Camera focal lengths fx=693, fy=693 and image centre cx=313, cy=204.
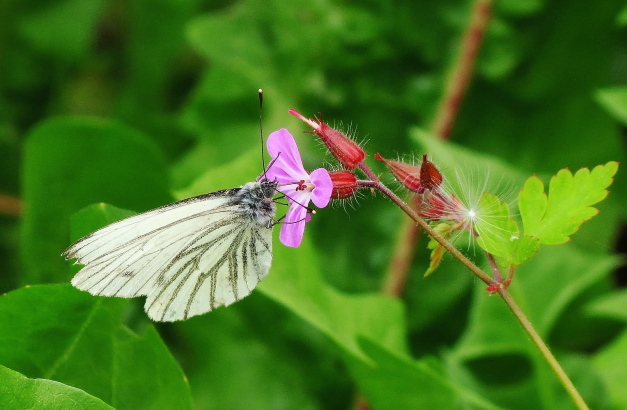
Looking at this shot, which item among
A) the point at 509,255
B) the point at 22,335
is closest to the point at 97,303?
the point at 22,335

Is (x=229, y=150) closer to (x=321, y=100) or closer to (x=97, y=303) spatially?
(x=321, y=100)

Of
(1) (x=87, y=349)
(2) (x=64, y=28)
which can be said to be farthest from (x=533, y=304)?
(2) (x=64, y=28)

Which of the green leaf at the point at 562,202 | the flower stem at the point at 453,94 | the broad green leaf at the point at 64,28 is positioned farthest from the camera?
the broad green leaf at the point at 64,28

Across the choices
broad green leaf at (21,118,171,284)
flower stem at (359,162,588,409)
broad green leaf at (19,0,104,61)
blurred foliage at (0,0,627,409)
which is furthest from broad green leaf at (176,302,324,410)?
broad green leaf at (19,0,104,61)

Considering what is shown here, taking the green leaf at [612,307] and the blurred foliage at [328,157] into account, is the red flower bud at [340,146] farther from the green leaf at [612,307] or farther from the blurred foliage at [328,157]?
the green leaf at [612,307]

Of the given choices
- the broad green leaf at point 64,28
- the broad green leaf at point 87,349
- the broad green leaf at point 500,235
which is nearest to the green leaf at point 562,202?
the broad green leaf at point 500,235

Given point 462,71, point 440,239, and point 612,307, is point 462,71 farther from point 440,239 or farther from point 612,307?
point 440,239
